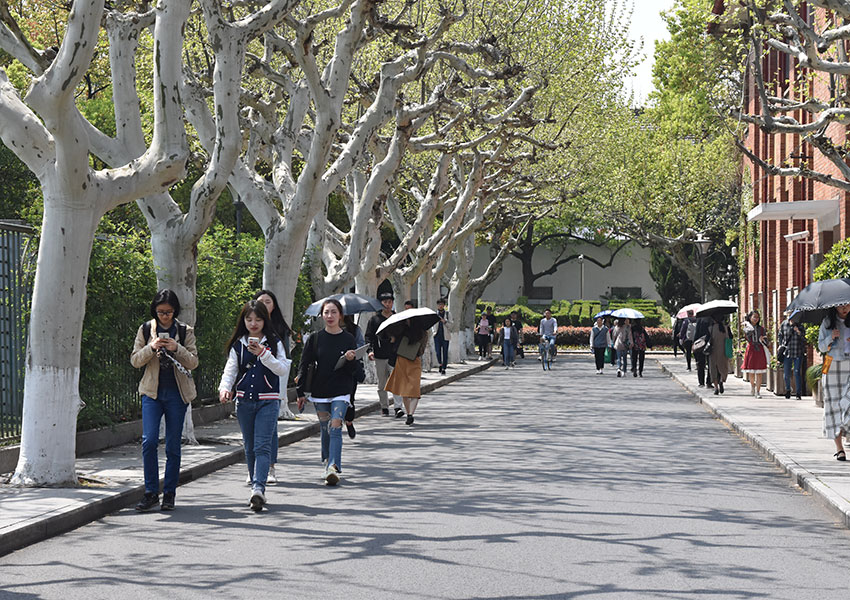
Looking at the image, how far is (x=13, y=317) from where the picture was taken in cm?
1292

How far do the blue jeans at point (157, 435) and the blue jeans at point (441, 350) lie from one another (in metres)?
26.2

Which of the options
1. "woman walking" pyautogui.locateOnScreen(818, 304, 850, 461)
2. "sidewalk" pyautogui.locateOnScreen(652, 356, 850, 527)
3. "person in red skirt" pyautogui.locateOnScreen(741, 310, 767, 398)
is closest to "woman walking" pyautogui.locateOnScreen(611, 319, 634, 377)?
"sidewalk" pyautogui.locateOnScreen(652, 356, 850, 527)

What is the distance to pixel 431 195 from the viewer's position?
102 ft

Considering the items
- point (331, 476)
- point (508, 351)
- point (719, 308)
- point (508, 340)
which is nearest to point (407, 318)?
point (331, 476)

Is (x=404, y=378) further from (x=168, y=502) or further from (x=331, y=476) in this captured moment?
(x=168, y=502)

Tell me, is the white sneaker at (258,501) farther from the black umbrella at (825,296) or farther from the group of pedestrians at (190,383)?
the black umbrella at (825,296)

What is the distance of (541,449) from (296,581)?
27.3 feet

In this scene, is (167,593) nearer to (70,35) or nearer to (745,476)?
(70,35)

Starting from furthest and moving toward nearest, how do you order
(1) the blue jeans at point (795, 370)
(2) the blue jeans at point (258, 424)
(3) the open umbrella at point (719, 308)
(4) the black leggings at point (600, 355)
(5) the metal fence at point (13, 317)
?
(4) the black leggings at point (600, 355) → (3) the open umbrella at point (719, 308) → (1) the blue jeans at point (795, 370) → (5) the metal fence at point (13, 317) → (2) the blue jeans at point (258, 424)

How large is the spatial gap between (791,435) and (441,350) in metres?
21.2

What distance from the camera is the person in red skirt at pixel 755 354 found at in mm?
25641

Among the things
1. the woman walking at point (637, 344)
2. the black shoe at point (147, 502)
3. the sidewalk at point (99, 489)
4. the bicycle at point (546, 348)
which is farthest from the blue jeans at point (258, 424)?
the bicycle at point (546, 348)

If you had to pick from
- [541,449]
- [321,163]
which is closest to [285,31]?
[321,163]

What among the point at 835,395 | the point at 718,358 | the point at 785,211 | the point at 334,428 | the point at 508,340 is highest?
the point at 785,211
